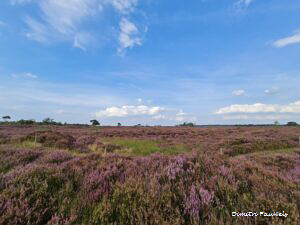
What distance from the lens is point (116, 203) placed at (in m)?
2.32

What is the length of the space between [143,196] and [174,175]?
36.3 inches

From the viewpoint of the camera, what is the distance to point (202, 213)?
83.3 inches

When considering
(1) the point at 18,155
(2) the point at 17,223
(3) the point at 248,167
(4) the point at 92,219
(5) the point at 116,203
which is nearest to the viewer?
(2) the point at 17,223

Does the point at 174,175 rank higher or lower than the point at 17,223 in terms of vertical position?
higher

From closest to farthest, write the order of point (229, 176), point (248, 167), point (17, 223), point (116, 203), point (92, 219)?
point (17, 223) < point (92, 219) < point (116, 203) < point (229, 176) < point (248, 167)

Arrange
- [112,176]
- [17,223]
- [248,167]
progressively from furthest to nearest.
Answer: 1. [248,167]
2. [112,176]
3. [17,223]

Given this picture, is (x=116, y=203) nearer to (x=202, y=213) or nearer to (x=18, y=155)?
(x=202, y=213)

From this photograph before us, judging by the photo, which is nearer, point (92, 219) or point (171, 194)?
point (92, 219)

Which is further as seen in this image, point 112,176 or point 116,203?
point 112,176

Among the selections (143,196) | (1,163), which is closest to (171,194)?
(143,196)

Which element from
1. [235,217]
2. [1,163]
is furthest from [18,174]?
[235,217]

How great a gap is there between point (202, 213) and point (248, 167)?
8.31 feet

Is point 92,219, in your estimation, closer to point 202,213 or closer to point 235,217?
point 202,213

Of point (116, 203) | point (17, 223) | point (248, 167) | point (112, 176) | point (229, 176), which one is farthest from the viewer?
point (248, 167)
